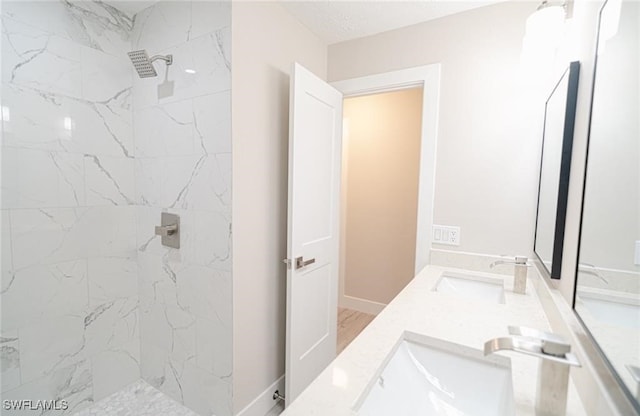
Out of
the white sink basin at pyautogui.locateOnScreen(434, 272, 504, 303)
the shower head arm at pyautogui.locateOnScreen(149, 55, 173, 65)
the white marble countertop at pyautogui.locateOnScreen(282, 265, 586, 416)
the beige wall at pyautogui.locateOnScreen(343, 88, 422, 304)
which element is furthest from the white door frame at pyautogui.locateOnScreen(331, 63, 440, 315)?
the shower head arm at pyautogui.locateOnScreen(149, 55, 173, 65)

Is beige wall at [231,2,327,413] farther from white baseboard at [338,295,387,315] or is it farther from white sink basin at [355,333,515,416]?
white baseboard at [338,295,387,315]

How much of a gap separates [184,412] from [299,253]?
114 cm

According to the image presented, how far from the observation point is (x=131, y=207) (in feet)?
6.18

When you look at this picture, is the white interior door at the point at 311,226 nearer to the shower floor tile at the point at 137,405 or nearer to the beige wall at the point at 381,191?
the shower floor tile at the point at 137,405

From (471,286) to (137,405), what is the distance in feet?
6.90

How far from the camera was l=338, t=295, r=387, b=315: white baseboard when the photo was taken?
3.17m

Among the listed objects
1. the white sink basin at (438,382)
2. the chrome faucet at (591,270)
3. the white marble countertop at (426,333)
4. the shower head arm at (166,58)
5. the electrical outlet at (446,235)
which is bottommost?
the white sink basin at (438,382)

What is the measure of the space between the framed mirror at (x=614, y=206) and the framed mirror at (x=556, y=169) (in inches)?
12.2

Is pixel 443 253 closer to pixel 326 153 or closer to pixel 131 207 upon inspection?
pixel 326 153

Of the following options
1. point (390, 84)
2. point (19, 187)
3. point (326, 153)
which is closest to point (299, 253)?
point (326, 153)

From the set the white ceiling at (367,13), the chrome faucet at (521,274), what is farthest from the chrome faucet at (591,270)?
the white ceiling at (367,13)

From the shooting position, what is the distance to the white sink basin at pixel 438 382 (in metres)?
0.78

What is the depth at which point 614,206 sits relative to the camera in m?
0.60

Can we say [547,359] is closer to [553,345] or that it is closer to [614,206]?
[553,345]
